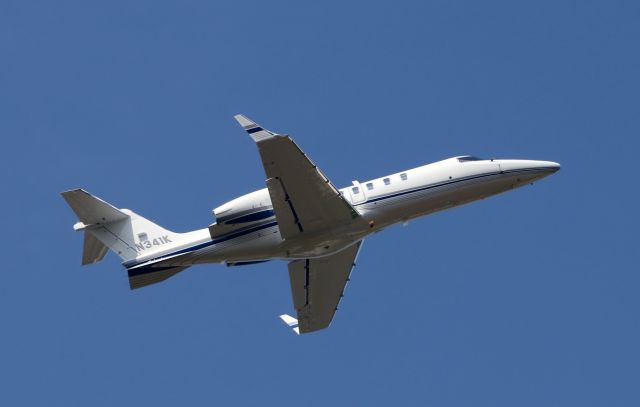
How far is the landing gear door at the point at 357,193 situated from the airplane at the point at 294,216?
0.04 metres

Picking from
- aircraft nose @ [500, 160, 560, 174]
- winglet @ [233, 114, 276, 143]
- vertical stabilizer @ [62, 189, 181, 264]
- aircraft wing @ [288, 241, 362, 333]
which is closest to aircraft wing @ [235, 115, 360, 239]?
winglet @ [233, 114, 276, 143]

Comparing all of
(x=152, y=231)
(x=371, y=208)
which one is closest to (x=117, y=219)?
(x=152, y=231)

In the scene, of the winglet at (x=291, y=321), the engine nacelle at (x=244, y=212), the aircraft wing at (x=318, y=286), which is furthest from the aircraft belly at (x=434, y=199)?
the winglet at (x=291, y=321)

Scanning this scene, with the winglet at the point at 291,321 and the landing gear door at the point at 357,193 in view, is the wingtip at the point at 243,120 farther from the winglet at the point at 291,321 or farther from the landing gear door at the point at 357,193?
the winglet at the point at 291,321

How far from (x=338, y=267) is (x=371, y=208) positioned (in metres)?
4.56

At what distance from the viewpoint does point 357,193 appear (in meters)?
39.7

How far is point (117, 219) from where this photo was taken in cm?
4078

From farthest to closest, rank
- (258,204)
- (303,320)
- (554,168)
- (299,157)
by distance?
(303,320) < (554,168) < (258,204) < (299,157)

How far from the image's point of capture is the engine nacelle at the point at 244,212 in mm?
38719

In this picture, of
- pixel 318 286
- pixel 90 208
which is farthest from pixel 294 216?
pixel 90 208

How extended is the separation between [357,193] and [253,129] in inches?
243

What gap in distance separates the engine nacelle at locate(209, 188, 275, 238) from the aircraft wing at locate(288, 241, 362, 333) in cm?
425

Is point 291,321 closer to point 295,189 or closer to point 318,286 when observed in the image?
point 318,286

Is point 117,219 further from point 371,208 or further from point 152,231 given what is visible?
point 371,208
